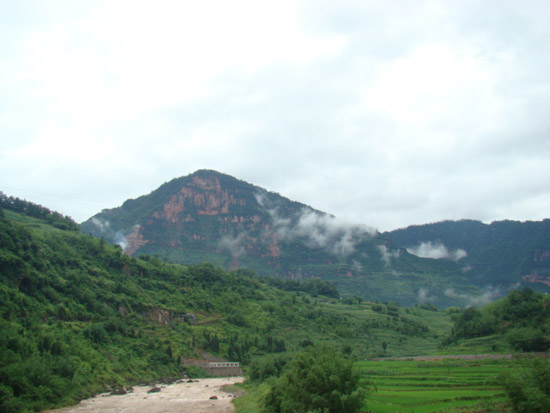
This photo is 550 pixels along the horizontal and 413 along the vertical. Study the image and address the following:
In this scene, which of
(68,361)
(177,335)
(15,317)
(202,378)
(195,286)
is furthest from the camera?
(195,286)

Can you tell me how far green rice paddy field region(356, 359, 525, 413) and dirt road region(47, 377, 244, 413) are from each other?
1868 centimetres

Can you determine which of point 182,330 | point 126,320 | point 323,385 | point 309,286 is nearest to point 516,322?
point 323,385

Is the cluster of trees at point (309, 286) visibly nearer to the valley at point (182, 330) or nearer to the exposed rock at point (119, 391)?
the valley at point (182, 330)

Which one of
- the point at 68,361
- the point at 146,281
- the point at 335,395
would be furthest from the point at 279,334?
the point at 335,395

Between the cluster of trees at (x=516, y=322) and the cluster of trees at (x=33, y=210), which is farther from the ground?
the cluster of trees at (x=33, y=210)

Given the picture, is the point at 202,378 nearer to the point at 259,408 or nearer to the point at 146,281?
the point at 146,281

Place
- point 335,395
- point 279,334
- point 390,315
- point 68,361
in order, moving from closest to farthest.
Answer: point 335,395 < point 68,361 < point 279,334 < point 390,315

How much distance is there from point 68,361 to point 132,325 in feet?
110

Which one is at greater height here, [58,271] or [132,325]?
[58,271]

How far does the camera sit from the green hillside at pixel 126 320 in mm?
55281

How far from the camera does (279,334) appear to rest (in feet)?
359

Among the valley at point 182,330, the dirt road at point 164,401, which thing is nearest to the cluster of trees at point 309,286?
the valley at point 182,330

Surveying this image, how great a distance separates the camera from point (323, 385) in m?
31.8

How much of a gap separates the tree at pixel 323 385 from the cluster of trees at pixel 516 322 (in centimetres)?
3676
